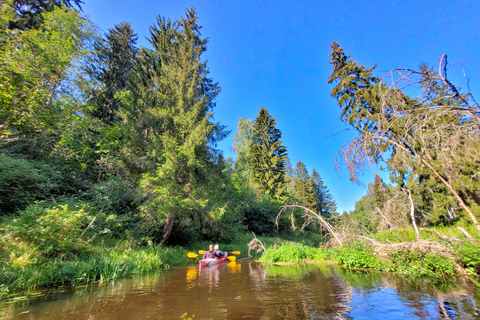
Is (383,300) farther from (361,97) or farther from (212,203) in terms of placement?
(361,97)

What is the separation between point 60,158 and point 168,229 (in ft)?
28.7

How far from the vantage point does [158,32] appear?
1720cm

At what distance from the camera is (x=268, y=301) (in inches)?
177

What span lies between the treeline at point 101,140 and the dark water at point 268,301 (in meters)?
3.08

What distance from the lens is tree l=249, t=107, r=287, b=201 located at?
31172mm

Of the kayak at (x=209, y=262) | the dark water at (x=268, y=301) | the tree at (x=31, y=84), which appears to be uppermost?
the tree at (x=31, y=84)

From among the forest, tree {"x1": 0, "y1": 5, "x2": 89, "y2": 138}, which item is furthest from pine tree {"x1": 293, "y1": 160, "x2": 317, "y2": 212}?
tree {"x1": 0, "y1": 5, "x2": 89, "y2": 138}

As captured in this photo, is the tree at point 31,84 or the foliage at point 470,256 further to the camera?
the tree at point 31,84

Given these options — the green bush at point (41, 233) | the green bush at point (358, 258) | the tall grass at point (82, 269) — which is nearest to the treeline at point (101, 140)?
the green bush at point (41, 233)

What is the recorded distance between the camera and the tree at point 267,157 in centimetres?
3117

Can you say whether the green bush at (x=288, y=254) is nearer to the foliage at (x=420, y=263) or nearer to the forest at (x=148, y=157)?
the forest at (x=148, y=157)

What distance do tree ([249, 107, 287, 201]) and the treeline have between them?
50.1ft

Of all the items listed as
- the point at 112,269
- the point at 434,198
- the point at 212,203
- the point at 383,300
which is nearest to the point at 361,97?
the point at 434,198

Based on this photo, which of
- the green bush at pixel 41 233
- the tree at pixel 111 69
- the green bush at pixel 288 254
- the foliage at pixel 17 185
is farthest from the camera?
the tree at pixel 111 69
